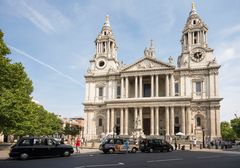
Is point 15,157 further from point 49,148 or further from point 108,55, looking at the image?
point 108,55

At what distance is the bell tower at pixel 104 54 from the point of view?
Answer: 213 feet

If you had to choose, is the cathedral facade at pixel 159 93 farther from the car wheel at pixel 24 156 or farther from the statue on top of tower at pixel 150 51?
the car wheel at pixel 24 156

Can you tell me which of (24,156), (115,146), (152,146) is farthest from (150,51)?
(24,156)

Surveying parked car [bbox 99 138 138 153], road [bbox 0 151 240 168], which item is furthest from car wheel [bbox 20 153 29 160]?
parked car [bbox 99 138 138 153]

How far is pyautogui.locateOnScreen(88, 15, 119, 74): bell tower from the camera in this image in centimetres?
6488

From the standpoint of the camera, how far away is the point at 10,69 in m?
27.8

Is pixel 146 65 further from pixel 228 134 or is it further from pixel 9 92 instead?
pixel 228 134

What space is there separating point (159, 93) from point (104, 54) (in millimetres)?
17080

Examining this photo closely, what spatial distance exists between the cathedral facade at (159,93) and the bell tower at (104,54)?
0.25m

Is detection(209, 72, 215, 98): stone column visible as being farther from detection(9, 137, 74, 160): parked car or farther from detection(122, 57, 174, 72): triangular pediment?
detection(9, 137, 74, 160): parked car

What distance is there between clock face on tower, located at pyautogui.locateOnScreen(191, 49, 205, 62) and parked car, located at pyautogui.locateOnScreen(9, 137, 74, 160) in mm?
42994

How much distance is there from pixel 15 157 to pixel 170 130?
37.1 metres

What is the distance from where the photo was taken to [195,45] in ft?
194

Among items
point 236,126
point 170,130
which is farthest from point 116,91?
point 236,126
